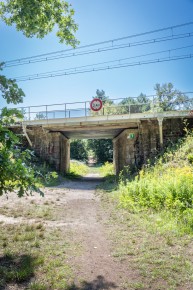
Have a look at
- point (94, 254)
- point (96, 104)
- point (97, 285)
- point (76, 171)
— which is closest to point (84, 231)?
point (94, 254)

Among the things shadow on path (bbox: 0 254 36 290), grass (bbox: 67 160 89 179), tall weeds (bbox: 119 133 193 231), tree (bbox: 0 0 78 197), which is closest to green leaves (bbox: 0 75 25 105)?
tree (bbox: 0 0 78 197)

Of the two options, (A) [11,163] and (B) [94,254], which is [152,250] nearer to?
(B) [94,254]

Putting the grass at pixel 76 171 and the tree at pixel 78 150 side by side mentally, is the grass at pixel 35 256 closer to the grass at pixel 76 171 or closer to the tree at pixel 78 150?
the grass at pixel 76 171

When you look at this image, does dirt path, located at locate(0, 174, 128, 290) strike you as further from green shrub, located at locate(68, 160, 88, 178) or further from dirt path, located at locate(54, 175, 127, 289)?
green shrub, located at locate(68, 160, 88, 178)

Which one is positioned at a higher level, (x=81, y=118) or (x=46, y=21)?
(x=46, y=21)

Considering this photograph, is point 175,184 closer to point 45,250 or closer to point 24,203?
point 45,250

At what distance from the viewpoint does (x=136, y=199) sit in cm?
756

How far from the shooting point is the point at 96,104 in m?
17.6

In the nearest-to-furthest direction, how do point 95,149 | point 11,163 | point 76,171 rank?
point 11,163, point 76,171, point 95,149

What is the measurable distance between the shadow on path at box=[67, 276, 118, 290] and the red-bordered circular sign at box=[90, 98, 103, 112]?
14.9 meters

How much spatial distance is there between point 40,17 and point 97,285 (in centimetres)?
610

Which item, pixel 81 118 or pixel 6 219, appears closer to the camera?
pixel 6 219

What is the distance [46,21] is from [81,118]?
38.0ft

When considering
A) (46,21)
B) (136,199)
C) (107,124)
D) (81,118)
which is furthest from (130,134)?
(46,21)
